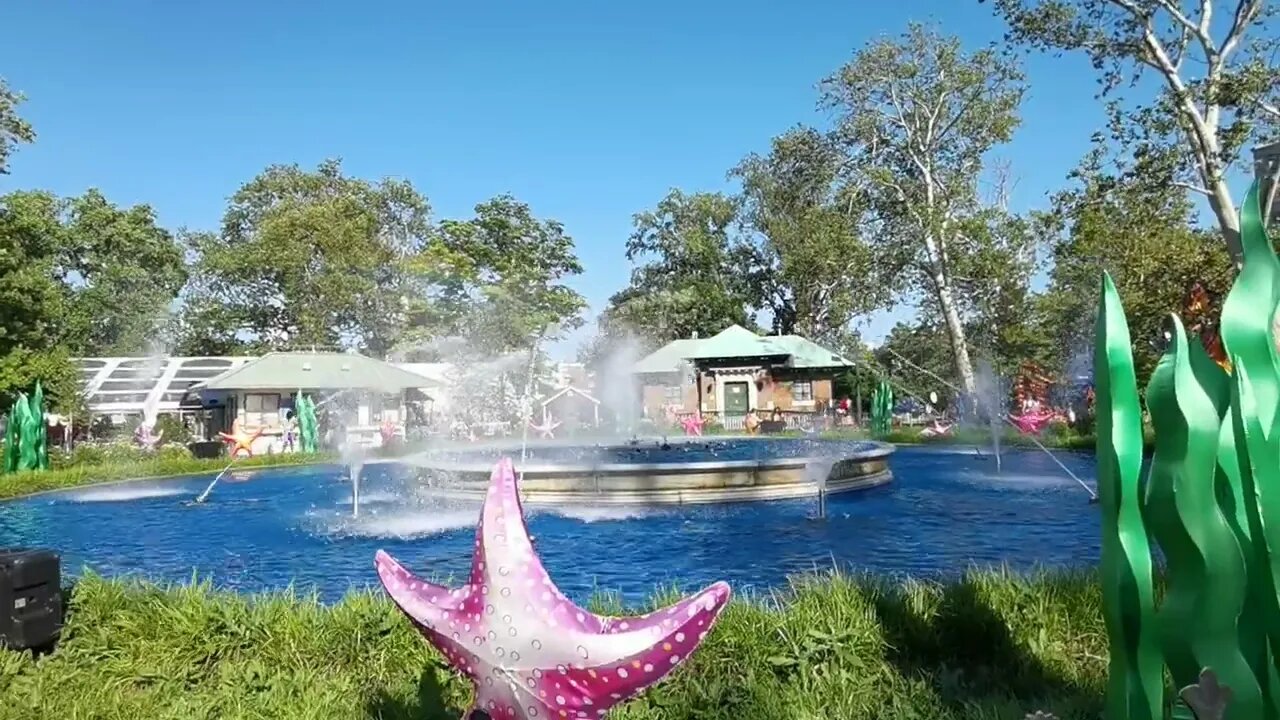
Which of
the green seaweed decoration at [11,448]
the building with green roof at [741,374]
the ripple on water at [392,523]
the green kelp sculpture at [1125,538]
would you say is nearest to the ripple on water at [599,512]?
the ripple on water at [392,523]

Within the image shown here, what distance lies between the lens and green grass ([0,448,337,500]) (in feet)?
62.6

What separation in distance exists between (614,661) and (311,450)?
2699 cm

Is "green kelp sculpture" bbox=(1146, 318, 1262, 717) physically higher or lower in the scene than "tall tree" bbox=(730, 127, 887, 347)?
lower

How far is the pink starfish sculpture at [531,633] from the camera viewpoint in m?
3.23

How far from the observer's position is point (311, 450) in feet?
93.1

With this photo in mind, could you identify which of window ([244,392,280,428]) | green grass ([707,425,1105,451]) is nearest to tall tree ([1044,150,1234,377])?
green grass ([707,425,1105,451])

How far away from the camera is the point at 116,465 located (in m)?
22.2

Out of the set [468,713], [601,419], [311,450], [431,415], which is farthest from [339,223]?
[468,713]

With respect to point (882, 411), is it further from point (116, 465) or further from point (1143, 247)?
point (116, 465)

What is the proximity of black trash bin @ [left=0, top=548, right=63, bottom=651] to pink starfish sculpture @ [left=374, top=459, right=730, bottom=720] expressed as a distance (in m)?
3.24

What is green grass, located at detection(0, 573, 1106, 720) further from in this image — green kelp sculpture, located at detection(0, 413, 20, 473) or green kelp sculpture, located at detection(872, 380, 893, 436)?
green kelp sculpture, located at detection(872, 380, 893, 436)

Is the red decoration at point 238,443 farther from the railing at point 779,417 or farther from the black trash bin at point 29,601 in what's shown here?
the black trash bin at point 29,601

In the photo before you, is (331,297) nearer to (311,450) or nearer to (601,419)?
(601,419)

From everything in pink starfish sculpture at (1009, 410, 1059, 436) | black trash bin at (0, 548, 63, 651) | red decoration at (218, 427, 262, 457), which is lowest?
black trash bin at (0, 548, 63, 651)
